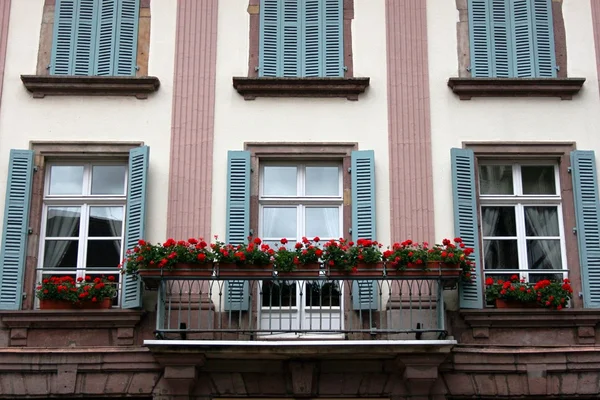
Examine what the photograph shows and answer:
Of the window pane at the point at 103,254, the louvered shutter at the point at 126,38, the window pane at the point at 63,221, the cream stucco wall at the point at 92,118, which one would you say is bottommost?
the window pane at the point at 103,254

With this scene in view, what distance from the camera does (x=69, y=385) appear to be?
11.6m

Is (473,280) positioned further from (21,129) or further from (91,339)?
(21,129)

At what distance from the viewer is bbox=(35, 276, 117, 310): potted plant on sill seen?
1182 cm

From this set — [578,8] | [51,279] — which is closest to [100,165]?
[51,279]

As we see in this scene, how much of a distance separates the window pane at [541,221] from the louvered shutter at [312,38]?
2.99m

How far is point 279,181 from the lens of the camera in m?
12.7

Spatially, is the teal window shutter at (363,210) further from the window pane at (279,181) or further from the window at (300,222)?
the window pane at (279,181)

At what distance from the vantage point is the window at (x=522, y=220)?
488 inches

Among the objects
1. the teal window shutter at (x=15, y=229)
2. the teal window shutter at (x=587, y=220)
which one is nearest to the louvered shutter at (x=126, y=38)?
the teal window shutter at (x=15, y=229)

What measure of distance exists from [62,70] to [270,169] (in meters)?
2.76

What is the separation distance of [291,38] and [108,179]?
9.16ft

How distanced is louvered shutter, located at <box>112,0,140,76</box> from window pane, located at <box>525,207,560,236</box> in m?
4.99

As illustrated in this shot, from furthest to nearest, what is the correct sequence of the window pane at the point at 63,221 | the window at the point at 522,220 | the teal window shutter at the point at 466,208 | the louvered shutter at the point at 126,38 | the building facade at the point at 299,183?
the louvered shutter at the point at 126,38, the window pane at the point at 63,221, the window at the point at 522,220, the teal window shutter at the point at 466,208, the building facade at the point at 299,183

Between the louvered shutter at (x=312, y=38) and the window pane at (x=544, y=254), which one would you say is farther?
the louvered shutter at (x=312, y=38)
